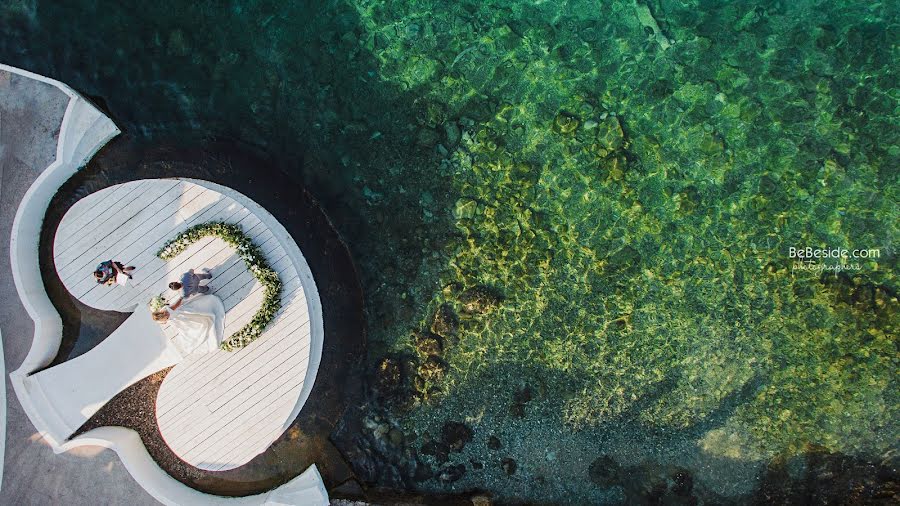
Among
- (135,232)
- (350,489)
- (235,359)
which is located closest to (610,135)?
(235,359)

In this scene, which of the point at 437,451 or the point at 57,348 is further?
the point at 437,451

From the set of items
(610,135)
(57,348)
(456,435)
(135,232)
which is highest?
(610,135)

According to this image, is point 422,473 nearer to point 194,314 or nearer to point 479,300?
point 479,300

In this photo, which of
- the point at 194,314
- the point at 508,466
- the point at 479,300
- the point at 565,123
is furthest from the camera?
the point at 508,466

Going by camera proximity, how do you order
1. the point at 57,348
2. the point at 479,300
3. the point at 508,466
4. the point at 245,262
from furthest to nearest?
the point at 508,466 < the point at 479,300 < the point at 57,348 < the point at 245,262

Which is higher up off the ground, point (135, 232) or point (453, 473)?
point (135, 232)

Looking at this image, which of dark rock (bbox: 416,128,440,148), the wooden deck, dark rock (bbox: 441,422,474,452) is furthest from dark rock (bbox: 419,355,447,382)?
dark rock (bbox: 416,128,440,148)
